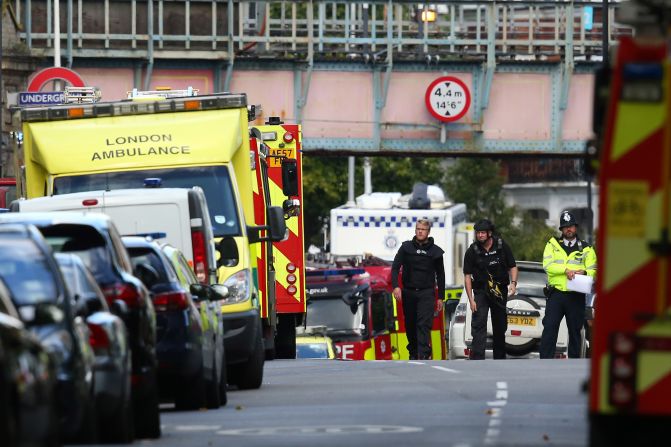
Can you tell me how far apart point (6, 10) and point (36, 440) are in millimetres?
34262

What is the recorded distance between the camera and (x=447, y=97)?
41.6 metres

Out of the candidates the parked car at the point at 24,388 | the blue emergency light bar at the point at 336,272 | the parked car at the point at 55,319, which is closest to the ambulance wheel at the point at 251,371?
the parked car at the point at 55,319

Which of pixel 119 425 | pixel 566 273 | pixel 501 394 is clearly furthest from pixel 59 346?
pixel 566 273

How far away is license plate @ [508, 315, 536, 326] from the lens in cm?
3056

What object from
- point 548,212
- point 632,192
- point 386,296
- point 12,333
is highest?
point 632,192

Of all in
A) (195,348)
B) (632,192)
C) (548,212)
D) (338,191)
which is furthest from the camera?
(548,212)

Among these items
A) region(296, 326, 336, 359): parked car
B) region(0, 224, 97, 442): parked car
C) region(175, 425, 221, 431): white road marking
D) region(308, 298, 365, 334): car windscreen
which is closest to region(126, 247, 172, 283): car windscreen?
region(175, 425, 221, 431): white road marking

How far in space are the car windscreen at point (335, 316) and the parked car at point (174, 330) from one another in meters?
15.1

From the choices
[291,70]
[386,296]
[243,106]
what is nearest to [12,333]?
[243,106]

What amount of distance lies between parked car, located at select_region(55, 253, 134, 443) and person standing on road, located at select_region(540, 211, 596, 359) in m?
13.2

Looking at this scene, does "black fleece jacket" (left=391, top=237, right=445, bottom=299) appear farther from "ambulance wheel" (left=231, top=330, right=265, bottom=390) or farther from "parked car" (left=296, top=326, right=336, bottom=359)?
"ambulance wheel" (left=231, top=330, right=265, bottom=390)

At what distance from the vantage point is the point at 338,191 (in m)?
77.9

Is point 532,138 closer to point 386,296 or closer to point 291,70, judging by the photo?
point 291,70

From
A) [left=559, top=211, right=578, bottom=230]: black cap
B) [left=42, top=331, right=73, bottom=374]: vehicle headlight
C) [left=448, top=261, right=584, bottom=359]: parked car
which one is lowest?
[left=448, top=261, right=584, bottom=359]: parked car
